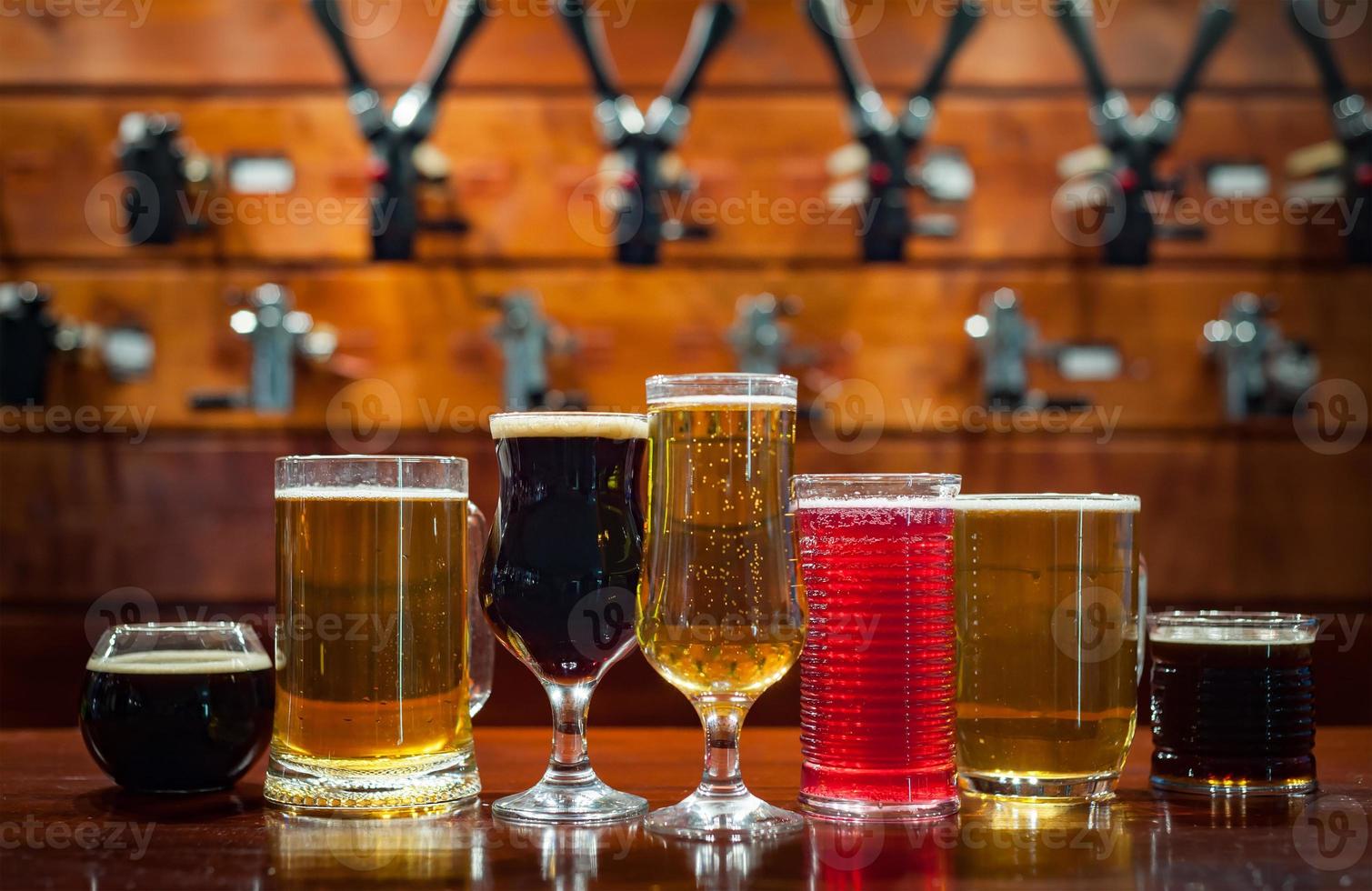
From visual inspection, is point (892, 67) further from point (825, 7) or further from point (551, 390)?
point (551, 390)

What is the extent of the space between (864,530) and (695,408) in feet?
0.43

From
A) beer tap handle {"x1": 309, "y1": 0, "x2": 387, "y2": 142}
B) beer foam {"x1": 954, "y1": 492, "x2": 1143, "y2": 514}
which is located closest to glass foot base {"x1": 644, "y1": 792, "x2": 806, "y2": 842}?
beer foam {"x1": 954, "y1": 492, "x2": 1143, "y2": 514}

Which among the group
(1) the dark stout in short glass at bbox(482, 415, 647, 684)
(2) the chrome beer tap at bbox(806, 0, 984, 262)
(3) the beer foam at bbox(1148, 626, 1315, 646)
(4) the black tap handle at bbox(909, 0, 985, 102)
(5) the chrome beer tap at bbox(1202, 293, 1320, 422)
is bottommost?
(3) the beer foam at bbox(1148, 626, 1315, 646)

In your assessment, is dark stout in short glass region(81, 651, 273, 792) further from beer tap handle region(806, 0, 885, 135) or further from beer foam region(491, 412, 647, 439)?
beer tap handle region(806, 0, 885, 135)

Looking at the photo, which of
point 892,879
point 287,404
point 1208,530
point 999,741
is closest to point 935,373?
point 1208,530

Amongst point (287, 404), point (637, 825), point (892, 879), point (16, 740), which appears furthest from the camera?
point (287, 404)

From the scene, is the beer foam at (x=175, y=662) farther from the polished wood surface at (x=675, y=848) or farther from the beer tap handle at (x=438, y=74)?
the beer tap handle at (x=438, y=74)

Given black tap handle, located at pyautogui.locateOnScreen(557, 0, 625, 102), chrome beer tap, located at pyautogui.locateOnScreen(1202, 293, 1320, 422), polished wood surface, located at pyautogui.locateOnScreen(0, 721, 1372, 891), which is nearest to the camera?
polished wood surface, located at pyautogui.locateOnScreen(0, 721, 1372, 891)

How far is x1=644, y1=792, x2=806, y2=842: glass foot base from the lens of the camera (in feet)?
2.61

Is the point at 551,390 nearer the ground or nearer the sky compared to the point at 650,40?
nearer the ground

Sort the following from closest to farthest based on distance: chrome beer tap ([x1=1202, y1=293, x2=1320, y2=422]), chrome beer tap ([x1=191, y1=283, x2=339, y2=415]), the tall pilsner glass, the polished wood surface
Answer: the polished wood surface
the tall pilsner glass
chrome beer tap ([x1=191, y1=283, x2=339, y2=415])
chrome beer tap ([x1=1202, y1=293, x2=1320, y2=422])

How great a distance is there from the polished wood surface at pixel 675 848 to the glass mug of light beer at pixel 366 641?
0.04 metres

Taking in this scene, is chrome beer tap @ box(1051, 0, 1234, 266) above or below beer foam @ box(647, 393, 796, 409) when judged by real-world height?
above

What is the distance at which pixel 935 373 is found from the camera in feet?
8.24
